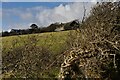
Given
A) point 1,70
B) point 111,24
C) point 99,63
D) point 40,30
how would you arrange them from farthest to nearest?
1. point 40,30
2. point 1,70
3. point 111,24
4. point 99,63

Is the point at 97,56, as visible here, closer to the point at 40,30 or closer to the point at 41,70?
the point at 41,70

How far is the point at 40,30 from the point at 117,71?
50.0 ft

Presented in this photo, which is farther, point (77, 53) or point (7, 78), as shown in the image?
point (7, 78)

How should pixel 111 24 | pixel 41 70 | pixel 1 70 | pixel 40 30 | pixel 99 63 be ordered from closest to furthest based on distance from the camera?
1. pixel 99 63
2. pixel 111 24
3. pixel 41 70
4. pixel 1 70
5. pixel 40 30

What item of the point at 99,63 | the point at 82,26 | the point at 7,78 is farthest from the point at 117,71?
the point at 7,78

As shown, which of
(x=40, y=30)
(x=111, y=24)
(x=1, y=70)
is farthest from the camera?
(x=40, y=30)

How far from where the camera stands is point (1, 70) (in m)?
14.1

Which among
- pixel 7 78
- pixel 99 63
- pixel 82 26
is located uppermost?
pixel 82 26

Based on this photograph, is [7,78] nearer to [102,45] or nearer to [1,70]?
[1,70]

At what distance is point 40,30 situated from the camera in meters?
25.6

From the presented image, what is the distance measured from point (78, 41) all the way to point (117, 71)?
1943 mm

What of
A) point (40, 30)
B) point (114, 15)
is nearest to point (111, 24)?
point (114, 15)

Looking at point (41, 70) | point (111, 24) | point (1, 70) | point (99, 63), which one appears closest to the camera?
point (99, 63)

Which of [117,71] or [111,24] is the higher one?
[111,24]
